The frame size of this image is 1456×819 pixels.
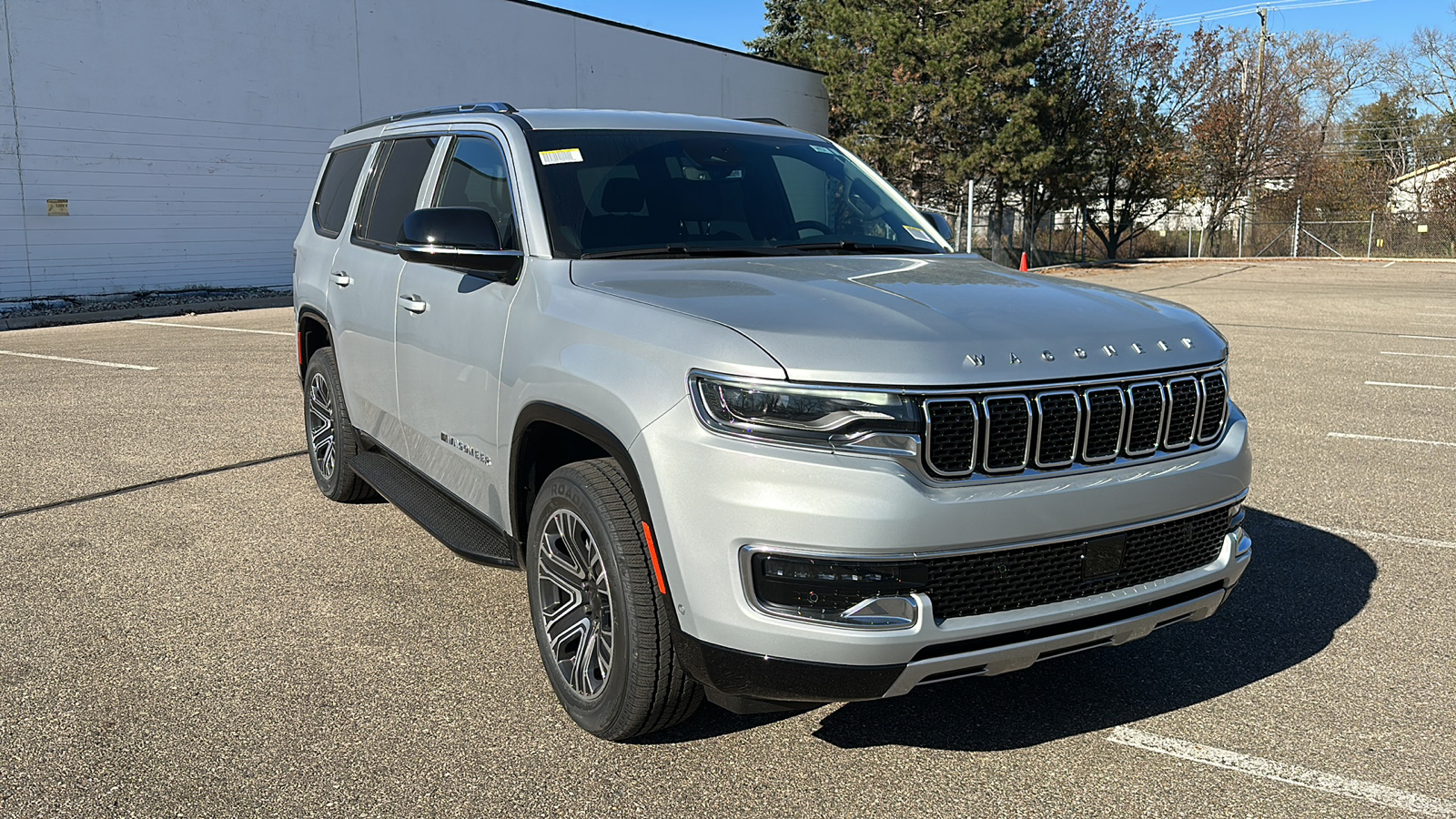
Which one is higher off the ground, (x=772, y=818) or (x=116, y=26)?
(x=116, y=26)

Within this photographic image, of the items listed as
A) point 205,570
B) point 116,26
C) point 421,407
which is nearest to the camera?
point 421,407

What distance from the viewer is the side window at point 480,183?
433 centimetres

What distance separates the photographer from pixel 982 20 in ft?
103

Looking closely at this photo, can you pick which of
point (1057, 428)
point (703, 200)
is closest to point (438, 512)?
point (703, 200)

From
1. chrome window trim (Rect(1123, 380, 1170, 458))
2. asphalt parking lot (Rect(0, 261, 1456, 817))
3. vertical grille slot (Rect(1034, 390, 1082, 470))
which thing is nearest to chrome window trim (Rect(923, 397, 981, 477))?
vertical grille slot (Rect(1034, 390, 1082, 470))

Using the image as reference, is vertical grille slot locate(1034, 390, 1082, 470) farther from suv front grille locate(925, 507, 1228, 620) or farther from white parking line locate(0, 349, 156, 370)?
white parking line locate(0, 349, 156, 370)

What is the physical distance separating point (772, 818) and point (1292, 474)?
5.21 m

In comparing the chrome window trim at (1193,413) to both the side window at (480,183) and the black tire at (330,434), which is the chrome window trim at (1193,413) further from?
the black tire at (330,434)

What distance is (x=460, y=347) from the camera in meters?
4.29

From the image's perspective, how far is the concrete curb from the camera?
17969mm

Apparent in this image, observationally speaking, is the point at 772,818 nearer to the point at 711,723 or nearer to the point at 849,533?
the point at 711,723

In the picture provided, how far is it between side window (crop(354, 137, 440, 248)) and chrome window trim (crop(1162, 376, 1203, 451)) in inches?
128

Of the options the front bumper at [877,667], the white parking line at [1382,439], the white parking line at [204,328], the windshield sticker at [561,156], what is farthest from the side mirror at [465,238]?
the white parking line at [204,328]

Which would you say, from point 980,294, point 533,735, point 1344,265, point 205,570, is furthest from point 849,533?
point 1344,265
